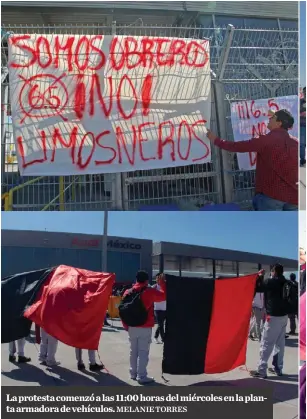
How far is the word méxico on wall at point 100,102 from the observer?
3.28 metres

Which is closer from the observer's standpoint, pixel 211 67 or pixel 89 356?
pixel 89 356

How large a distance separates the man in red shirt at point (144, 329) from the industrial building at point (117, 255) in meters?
0.06

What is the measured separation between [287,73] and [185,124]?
940 mm

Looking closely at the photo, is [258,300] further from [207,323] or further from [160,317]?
[160,317]

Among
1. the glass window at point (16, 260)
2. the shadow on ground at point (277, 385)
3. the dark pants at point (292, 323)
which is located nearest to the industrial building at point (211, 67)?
the glass window at point (16, 260)

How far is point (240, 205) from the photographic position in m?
3.60

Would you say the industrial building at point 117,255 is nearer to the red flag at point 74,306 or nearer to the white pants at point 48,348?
the red flag at point 74,306

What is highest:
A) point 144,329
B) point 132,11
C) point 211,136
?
point 132,11

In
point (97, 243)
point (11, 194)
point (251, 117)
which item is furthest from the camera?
point (251, 117)

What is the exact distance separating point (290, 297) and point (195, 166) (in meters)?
1.12

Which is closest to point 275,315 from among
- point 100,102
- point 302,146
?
point 302,146

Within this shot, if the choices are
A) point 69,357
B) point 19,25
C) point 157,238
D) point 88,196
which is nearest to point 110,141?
point 88,196

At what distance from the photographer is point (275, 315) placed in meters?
3.11

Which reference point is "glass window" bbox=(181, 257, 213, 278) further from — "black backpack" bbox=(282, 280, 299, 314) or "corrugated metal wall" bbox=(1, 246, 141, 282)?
"black backpack" bbox=(282, 280, 299, 314)
